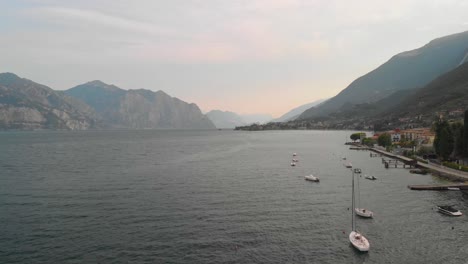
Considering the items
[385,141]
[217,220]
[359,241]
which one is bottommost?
[217,220]

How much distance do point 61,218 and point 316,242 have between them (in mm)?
40028

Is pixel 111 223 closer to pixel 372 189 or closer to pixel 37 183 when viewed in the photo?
pixel 37 183

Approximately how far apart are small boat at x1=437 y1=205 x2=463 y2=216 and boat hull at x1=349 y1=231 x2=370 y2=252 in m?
22.3

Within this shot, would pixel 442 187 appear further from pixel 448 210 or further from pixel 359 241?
pixel 359 241

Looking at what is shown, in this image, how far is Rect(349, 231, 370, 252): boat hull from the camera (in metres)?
43.1

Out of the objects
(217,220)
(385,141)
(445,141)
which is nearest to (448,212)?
(217,220)

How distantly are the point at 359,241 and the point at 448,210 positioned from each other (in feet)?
83.0

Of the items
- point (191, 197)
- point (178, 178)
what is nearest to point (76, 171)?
point (178, 178)

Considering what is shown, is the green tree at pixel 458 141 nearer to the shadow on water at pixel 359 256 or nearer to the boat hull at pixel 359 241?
the boat hull at pixel 359 241

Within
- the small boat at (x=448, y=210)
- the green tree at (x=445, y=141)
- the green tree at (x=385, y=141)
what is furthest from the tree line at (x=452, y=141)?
the green tree at (x=385, y=141)

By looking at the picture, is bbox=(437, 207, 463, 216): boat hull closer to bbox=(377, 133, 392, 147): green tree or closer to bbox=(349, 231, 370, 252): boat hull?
bbox=(349, 231, 370, 252): boat hull

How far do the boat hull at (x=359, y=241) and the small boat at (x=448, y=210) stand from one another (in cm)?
2228

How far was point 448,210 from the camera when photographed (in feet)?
194

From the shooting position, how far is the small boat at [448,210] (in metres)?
58.0
